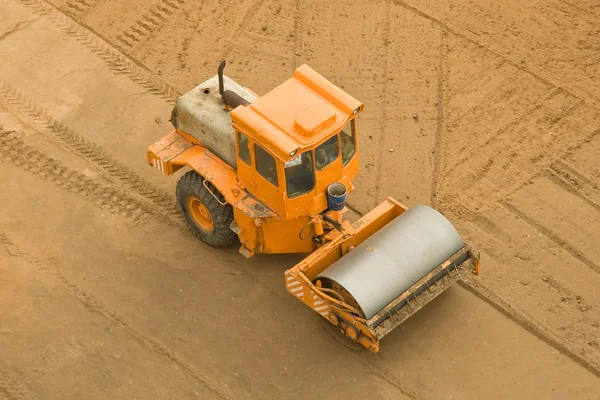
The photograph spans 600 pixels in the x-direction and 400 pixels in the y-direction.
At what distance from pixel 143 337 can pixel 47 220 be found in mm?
2018

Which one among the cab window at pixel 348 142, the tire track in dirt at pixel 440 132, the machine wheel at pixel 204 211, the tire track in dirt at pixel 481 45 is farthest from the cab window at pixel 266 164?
the tire track in dirt at pixel 481 45

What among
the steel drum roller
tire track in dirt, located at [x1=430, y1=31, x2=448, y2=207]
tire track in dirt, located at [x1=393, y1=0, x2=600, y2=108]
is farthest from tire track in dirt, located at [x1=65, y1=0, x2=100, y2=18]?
the steel drum roller

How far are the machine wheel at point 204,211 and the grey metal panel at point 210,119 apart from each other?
1.31 ft

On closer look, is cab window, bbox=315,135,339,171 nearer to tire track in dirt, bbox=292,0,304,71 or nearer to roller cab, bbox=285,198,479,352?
roller cab, bbox=285,198,479,352

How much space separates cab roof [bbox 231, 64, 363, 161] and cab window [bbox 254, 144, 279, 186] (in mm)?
170

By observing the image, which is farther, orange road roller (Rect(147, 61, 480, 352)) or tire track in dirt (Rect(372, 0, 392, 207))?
tire track in dirt (Rect(372, 0, 392, 207))

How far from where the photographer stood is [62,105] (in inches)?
491

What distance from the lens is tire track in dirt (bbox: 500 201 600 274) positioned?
10.7 meters

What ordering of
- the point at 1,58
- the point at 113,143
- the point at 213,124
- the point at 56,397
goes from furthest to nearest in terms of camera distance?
1. the point at 1,58
2. the point at 113,143
3. the point at 213,124
4. the point at 56,397

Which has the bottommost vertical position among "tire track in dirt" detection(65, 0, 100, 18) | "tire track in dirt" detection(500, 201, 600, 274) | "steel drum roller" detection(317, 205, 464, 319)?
"tire track in dirt" detection(500, 201, 600, 274)

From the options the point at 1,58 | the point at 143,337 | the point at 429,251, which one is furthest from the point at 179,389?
the point at 1,58

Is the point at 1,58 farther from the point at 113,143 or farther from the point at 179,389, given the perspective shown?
the point at 179,389

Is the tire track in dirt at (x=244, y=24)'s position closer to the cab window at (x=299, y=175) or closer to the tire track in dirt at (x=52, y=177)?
the tire track in dirt at (x=52, y=177)

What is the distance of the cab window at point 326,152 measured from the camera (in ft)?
31.4
